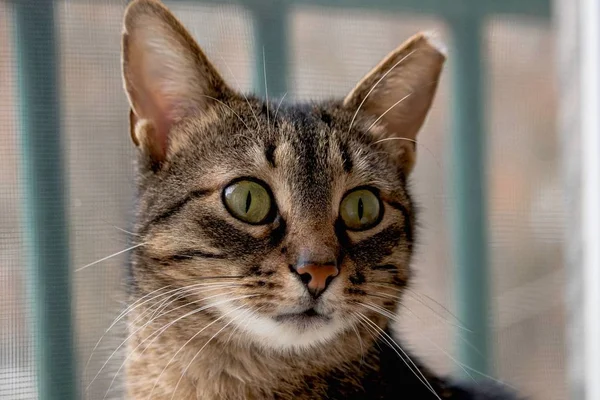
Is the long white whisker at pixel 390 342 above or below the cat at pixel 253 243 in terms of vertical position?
below

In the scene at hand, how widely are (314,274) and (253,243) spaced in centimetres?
12

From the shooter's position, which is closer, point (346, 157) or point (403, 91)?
point (346, 157)

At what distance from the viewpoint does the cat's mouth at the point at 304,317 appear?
110 centimetres

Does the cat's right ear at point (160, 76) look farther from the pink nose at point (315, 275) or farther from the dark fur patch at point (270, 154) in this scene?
the pink nose at point (315, 275)

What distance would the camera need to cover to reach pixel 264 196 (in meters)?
1.18

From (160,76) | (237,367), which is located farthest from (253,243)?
(160,76)

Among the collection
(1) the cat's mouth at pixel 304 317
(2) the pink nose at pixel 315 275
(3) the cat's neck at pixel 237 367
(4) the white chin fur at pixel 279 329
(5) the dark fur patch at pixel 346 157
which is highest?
(5) the dark fur patch at pixel 346 157

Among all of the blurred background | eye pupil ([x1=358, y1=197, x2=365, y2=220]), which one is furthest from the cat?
the blurred background

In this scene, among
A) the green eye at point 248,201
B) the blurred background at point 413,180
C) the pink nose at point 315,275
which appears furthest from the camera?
the blurred background at point 413,180

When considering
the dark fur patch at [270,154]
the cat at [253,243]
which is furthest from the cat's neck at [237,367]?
the dark fur patch at [270,154]

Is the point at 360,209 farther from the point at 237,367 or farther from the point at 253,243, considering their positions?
the point at 237,367

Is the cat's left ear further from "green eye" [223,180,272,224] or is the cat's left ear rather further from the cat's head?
"green eye" [223,180,272,224]

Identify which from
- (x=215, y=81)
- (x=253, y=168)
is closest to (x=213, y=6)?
(x=215, y=81)

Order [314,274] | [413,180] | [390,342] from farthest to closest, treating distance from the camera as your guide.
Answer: [413,180] → [390,342] → [314,274]
